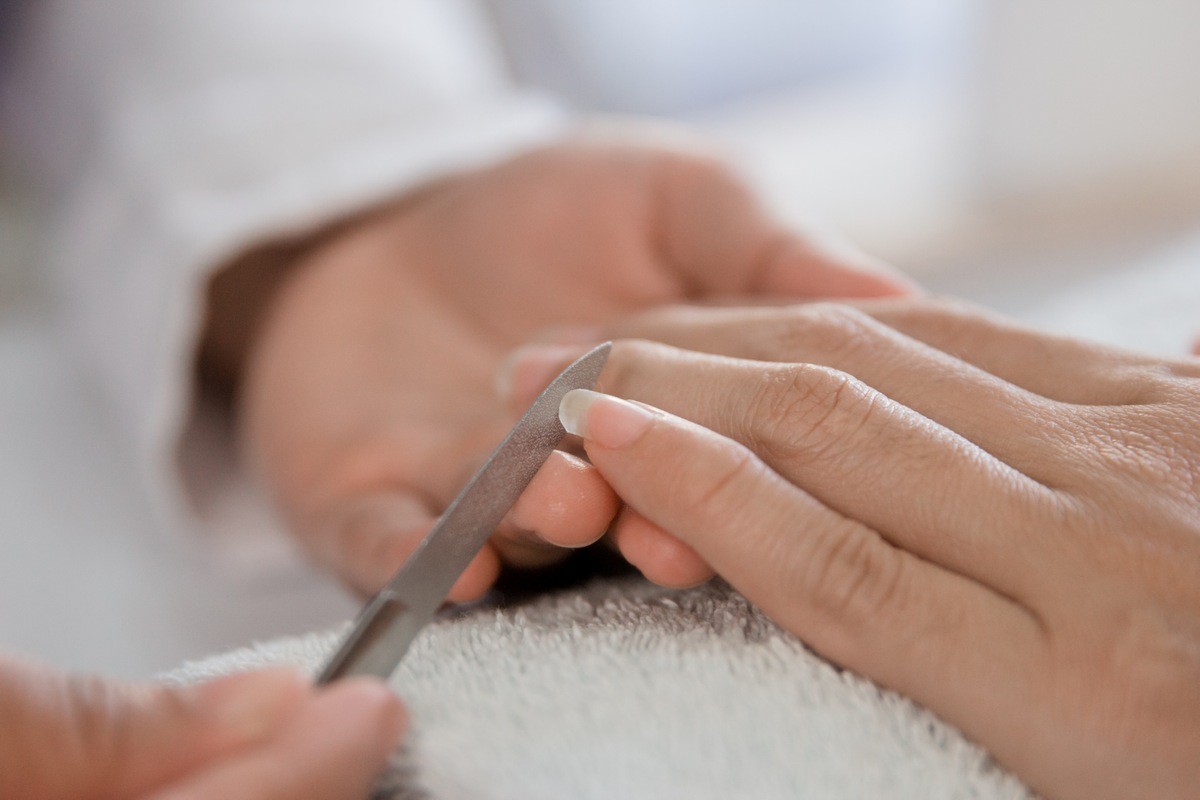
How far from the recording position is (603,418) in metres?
0.40

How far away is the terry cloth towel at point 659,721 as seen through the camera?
12.7 inches

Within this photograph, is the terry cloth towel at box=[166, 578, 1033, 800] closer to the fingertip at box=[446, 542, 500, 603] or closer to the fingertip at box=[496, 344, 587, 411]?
the fingertip at box=[446, 542, 500, 603]

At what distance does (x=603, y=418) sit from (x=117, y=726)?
0.21m

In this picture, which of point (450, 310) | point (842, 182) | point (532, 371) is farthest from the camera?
point (842, 182)

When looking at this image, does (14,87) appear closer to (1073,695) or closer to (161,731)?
(161,731)

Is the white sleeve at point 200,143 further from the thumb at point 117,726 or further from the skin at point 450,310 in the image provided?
the thumb at point 117,726

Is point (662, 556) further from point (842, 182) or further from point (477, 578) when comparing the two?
point (842, 182)

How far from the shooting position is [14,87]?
1.16 metres

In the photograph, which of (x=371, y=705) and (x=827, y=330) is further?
(x=827, y=330)

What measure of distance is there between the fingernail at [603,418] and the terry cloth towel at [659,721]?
8 cm

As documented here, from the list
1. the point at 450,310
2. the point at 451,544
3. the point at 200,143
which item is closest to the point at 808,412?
the point at 451,544

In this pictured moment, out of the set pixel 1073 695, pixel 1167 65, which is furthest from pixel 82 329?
pixel 1167 65

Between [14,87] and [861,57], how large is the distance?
1693 millimetres

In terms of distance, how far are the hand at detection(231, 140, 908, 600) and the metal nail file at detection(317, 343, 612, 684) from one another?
0.20m
